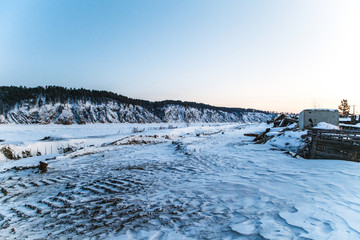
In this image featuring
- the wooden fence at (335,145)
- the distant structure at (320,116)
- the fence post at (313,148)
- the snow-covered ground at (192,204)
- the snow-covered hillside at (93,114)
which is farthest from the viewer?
the snow-covered hillside at (93,114)

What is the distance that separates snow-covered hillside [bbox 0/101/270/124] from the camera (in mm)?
42737

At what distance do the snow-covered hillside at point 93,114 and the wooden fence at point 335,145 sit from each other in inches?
2032

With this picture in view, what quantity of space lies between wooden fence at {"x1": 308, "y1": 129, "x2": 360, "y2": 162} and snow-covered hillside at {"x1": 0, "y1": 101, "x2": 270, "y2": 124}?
169ft

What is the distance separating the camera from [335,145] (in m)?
7.98

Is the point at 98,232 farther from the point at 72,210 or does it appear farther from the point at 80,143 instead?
the point at 80,143

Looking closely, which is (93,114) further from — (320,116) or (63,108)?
(320,116)

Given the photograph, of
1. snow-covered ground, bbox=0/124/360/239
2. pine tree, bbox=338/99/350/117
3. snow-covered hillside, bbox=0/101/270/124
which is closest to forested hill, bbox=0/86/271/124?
snow-covered hillside, bbox=0/101/270/124

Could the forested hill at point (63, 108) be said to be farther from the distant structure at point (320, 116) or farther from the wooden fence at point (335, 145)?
the wooden fence at point (335, 145)

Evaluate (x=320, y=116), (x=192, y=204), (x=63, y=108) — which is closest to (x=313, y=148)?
(x=192, y=204)

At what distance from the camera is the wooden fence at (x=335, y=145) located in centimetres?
746

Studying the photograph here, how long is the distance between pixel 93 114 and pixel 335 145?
5740 cm

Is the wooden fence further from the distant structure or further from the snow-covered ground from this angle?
the distant structure

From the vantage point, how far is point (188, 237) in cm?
287

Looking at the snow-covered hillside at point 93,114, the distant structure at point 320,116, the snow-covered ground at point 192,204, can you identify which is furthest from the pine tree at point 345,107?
the snow-covered ground at point 192,204
